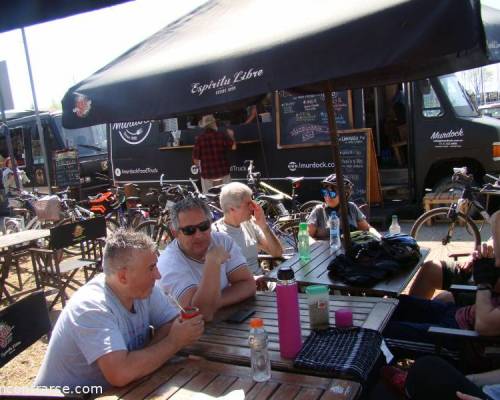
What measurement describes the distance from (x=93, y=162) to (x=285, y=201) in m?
5.96

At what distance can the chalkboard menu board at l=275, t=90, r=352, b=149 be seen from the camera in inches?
291

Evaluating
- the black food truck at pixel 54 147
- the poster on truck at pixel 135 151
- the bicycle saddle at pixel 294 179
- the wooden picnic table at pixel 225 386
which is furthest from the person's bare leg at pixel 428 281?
the black food truck at pixel 54 147

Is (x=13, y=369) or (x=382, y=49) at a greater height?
(x=382, y=49)

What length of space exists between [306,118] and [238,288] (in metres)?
5.46

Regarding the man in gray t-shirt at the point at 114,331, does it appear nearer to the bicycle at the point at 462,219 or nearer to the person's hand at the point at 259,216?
the person's hand at the point at 259,216

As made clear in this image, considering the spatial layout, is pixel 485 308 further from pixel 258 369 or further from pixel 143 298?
pixel 143 298

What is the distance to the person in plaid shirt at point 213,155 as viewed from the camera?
7.80 meters

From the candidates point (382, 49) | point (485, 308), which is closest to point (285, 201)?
point (485, 308)

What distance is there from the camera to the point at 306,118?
768cm

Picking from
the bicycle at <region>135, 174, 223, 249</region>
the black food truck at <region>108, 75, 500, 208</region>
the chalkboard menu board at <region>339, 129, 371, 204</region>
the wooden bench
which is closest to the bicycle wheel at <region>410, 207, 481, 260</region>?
the wooden bench

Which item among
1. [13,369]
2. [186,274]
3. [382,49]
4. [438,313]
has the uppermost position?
[382,49]

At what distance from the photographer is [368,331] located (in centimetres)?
195

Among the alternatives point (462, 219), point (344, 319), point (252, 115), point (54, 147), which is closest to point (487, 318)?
point (344, 319)

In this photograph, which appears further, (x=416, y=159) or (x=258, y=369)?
(x=416, y=159)
